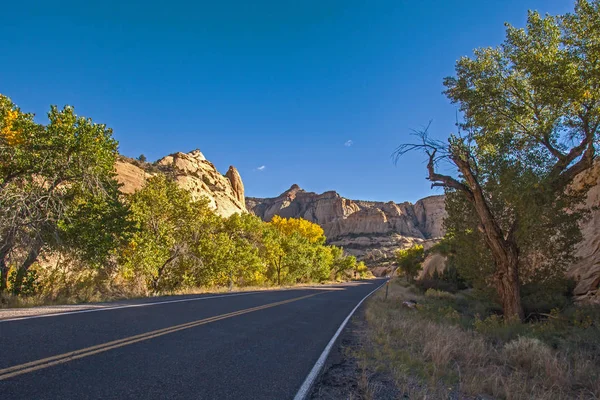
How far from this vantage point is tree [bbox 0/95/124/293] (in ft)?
40.1

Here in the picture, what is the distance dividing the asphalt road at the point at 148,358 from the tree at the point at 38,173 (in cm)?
658

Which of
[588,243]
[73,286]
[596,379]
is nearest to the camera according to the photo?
[596,379]

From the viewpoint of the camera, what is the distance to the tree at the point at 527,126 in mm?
10578

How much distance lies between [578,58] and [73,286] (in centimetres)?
2024

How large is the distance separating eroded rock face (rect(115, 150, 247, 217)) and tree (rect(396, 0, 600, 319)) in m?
38.8

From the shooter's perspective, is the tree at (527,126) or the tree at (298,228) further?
the tree at (298,228)

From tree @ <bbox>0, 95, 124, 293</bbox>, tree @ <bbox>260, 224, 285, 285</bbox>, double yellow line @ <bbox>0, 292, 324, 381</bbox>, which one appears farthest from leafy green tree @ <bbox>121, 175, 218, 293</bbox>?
double yellow line @ <bbox>0, 292, 324, 381</bbox>

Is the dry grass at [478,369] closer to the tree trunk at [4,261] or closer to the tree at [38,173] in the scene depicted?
the tree at [38,173]

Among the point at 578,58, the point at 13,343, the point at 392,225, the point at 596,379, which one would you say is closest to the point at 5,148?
the point at 13,343

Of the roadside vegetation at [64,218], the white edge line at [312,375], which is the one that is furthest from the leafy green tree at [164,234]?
the white edge line at [312,375]

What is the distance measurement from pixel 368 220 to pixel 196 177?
394 ft

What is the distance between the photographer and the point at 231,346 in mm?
6285

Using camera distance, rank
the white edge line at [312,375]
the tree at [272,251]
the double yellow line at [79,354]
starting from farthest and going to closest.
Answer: the tree at [272,251] < the white edge line at [312,375] < the double yellow line at [79,354]

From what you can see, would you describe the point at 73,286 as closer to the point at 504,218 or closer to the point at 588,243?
the point at 504,218
